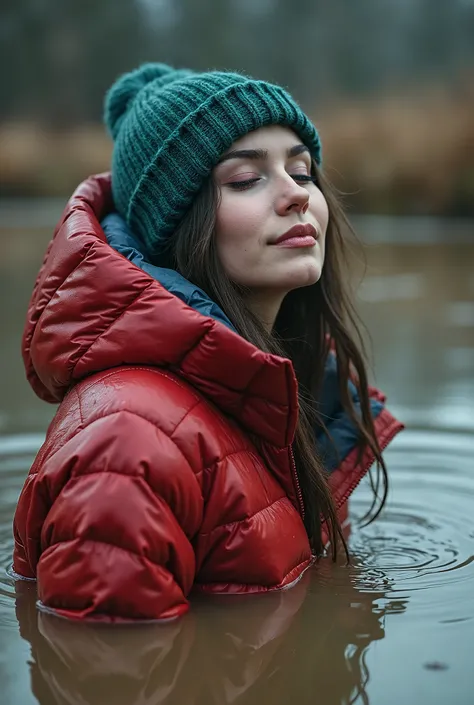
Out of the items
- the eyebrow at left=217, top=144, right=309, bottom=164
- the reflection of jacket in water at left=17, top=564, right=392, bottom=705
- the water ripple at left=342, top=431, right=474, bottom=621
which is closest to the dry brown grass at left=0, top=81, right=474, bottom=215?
the water ripple at left=342, top=431, right=474, bottom=621

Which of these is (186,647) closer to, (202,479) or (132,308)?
(202,479)

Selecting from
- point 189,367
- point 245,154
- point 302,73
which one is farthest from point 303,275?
point 302,73

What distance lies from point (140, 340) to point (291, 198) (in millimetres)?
584

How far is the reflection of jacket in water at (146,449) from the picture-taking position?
1.96 m

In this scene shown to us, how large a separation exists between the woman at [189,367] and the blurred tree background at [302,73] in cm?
1053

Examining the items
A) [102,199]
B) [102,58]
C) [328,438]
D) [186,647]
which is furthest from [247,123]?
[102,58]

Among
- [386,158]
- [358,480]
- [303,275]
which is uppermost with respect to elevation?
[386,158]

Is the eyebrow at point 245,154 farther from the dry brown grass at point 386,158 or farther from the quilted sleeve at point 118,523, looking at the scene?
the dry brown grass at point 386,158

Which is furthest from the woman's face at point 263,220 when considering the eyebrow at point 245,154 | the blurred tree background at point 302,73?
the blurred tree background at point 302,73

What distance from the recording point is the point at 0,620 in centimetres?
221

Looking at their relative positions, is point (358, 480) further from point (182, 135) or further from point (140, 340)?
point (182, 135)

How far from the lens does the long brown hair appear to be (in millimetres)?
2537

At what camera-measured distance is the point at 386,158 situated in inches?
555

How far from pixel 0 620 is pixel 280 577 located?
2.03 ft
